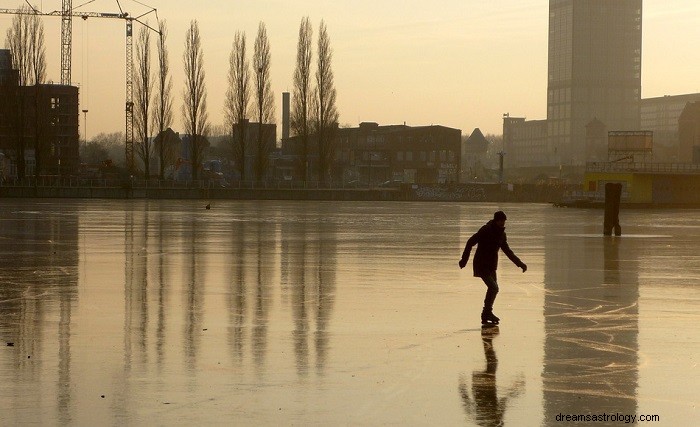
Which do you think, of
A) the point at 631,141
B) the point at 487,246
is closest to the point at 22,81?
the point at 631,141

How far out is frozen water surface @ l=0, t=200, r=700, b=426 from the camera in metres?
9.69

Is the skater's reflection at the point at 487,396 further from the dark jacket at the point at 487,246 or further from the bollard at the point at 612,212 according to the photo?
the bollard at the point at 612,212

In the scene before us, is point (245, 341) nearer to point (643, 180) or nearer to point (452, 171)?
point (643, 180)

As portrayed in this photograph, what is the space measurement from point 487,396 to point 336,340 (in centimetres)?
358

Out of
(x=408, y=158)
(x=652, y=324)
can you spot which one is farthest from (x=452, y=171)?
(x=652, y=324)

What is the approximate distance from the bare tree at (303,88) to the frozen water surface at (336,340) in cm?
7603

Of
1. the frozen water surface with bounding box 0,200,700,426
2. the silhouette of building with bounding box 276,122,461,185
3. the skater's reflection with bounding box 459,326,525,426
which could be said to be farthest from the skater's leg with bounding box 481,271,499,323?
the silhouette of building with bounding box 276,122,461,185

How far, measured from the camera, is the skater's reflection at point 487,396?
934cm

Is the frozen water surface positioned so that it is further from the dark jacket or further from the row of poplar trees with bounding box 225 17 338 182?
the row of poplar trees with bounding box 225 17 338 182

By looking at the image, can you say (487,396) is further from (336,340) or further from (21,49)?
(21,49)

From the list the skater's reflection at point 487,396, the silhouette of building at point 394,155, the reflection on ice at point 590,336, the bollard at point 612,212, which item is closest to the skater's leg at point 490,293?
the reflection on ice at point 590,336

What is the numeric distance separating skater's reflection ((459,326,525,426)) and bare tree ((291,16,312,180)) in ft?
302

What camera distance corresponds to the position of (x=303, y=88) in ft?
340

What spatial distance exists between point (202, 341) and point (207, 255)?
47.2 ft
